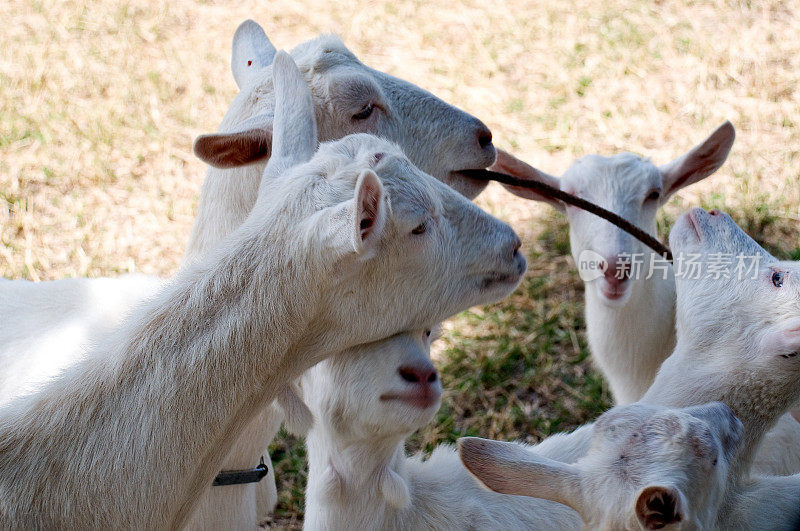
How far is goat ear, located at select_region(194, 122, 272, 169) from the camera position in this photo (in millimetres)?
2510

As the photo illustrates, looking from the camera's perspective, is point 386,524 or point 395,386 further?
point 386,524

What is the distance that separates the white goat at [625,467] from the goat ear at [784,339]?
41 cm

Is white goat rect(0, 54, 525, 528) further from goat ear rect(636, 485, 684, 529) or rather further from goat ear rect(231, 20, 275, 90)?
goat ear rect(231, 20, 275, 90)

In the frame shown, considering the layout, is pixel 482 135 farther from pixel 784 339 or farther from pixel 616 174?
pixel 784 339

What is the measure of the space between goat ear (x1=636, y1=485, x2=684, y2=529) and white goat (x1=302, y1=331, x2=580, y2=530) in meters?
0.57

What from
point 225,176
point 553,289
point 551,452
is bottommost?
point 553,289

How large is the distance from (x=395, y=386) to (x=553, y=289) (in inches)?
116

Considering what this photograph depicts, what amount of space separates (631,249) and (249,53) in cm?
170

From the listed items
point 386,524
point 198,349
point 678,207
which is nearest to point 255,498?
point 386,524

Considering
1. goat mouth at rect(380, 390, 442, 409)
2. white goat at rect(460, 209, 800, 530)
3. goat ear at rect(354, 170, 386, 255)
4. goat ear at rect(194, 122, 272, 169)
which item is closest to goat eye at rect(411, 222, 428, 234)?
goat ear at rect(354, 170, 386, 255)

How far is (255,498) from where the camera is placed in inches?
126

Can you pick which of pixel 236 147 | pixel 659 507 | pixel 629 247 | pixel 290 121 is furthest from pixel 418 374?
pixel 629 247

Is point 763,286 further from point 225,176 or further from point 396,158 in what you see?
point 225,176

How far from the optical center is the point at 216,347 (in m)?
2.03
